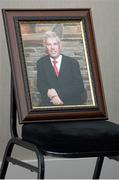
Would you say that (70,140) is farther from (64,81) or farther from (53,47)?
(53,47)

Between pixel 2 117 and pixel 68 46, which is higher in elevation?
pixel 68 46

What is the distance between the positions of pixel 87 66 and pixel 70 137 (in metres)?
0.39

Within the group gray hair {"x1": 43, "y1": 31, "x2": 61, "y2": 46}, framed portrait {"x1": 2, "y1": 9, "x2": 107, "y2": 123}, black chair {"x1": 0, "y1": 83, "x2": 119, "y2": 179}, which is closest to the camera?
black chair {"x1": 0, "y1": 83, "x2": 119, "y2": 179}

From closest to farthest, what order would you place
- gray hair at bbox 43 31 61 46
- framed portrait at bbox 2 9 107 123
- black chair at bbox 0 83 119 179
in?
black chair at bbox 0 83 119 179
framed portrait at bbox 2 9 107 123
gray hair at bbox 43 31 61 46

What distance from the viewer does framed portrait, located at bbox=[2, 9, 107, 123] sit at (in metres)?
2.08

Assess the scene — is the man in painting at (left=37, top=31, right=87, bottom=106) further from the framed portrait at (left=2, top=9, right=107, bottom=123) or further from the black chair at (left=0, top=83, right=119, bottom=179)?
the black chair at (left=0, top=83, right=119, bottom=179)

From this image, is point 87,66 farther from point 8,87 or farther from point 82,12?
point 8,87

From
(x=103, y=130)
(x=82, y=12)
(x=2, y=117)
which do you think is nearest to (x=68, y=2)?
(x=82, y=12)

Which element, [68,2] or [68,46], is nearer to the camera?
[68,46]

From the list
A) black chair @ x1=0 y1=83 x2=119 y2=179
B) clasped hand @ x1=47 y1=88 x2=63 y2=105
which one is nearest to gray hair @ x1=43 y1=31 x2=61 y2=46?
clasped hand @ x1=47 y1=88 x2=63 y2=105

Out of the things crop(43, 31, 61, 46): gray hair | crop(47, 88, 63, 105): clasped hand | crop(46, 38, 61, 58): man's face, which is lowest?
crop(47, 88, 63, 105): clasped hand

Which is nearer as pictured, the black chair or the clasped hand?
the black chair

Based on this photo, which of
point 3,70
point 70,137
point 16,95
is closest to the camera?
point 70,137

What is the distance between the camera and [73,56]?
7.23ft
